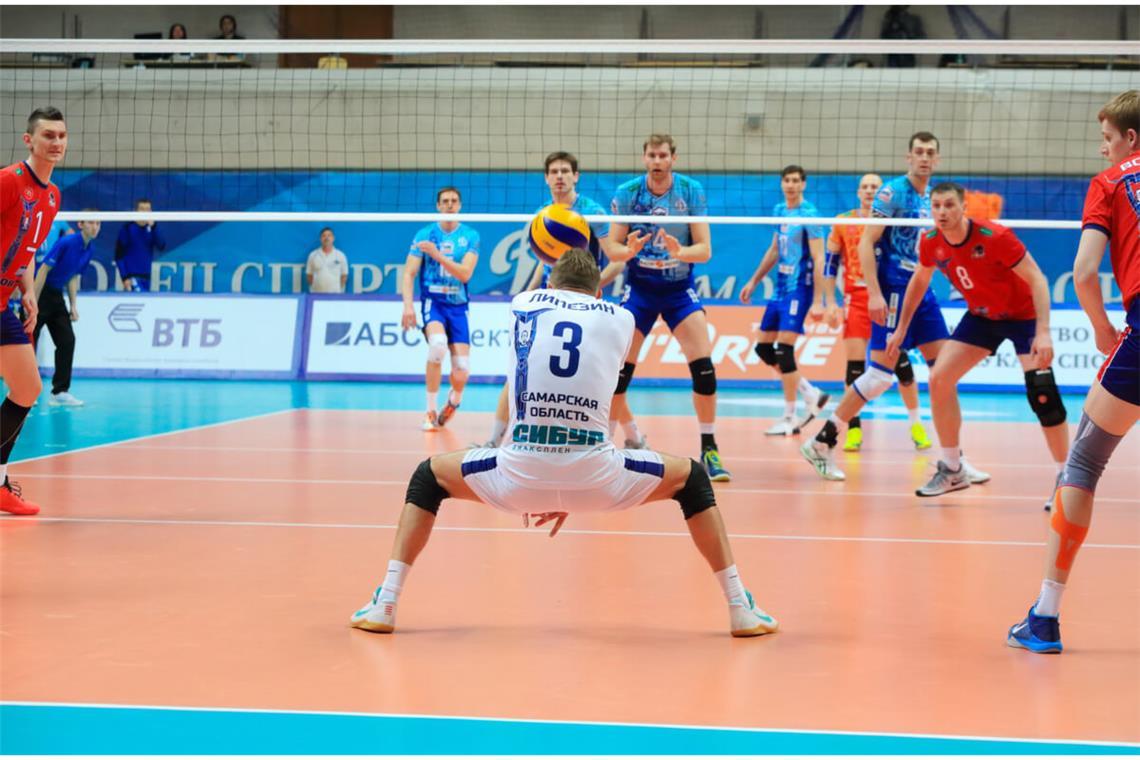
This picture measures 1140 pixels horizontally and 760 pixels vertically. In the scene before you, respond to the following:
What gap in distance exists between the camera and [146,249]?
58.7ft

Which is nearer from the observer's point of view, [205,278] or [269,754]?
[269,754]

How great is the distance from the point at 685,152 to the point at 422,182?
160 inches

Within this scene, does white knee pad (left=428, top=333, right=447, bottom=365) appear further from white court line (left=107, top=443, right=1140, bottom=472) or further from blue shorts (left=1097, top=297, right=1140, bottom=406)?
blue shorts (left=1097, top=297, right=1140, bottom=406)

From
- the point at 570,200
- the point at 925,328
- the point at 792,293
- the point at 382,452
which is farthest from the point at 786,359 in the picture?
the point at 382,452

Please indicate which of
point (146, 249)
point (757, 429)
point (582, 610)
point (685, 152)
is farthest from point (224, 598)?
point (685, 152)

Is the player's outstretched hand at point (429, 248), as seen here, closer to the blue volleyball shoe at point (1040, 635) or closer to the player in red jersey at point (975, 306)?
the player in red jersey at point (975, 306)

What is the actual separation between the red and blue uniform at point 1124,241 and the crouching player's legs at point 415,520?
2.06m

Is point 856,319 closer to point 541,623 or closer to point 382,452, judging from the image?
point 382,452

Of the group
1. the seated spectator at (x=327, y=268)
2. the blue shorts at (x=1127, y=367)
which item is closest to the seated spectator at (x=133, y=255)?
the seated spectator at (x=327, y=268)

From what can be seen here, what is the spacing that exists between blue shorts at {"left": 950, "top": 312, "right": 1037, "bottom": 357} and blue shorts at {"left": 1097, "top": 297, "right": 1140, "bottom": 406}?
2947 mm

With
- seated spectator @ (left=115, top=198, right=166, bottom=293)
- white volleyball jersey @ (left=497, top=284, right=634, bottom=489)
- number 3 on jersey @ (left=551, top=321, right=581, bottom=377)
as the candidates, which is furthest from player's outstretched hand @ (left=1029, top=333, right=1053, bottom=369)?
seated spectator @ (left=115, top=198, right=166, bottom=293)

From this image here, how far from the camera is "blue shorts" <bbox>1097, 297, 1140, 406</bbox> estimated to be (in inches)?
152

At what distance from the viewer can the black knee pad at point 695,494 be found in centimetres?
402

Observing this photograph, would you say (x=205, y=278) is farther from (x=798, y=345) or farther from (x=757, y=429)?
(x=757, y=429)
